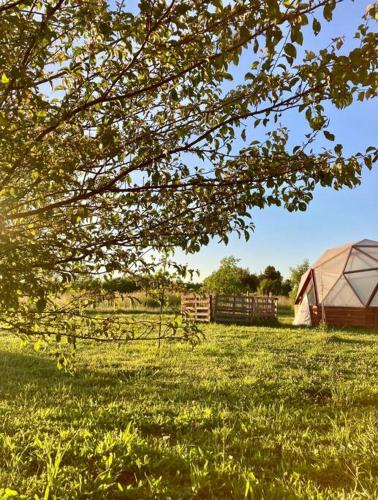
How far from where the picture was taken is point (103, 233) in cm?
345

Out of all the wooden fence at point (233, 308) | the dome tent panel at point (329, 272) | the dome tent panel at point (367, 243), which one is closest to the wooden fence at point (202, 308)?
the wooden fence at point (233, 308)

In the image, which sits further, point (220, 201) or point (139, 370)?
point (139, 370)

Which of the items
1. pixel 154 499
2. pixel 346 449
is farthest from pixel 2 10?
pixel 346 449

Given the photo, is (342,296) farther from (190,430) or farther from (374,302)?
(190,430)

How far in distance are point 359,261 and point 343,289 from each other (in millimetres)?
1843

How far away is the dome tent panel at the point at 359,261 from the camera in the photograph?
23.4 meters

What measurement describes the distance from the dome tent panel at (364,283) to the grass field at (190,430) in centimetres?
1263

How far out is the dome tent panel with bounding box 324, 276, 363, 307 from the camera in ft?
74.0

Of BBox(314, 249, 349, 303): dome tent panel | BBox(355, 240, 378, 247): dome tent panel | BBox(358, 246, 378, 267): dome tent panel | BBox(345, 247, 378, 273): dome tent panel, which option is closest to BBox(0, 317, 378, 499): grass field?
BBox(314, 249, 349, 303): dome tent panel

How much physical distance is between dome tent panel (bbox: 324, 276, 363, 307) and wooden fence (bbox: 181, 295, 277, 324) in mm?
2831

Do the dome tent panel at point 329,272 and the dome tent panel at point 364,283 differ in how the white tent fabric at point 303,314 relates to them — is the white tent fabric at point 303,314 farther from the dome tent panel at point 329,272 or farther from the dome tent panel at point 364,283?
the dome tent panel at point 364,283

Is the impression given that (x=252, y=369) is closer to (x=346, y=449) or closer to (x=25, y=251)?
(x=346, y=449)

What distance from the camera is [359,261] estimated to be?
23.8 metres

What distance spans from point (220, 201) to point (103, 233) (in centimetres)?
92
